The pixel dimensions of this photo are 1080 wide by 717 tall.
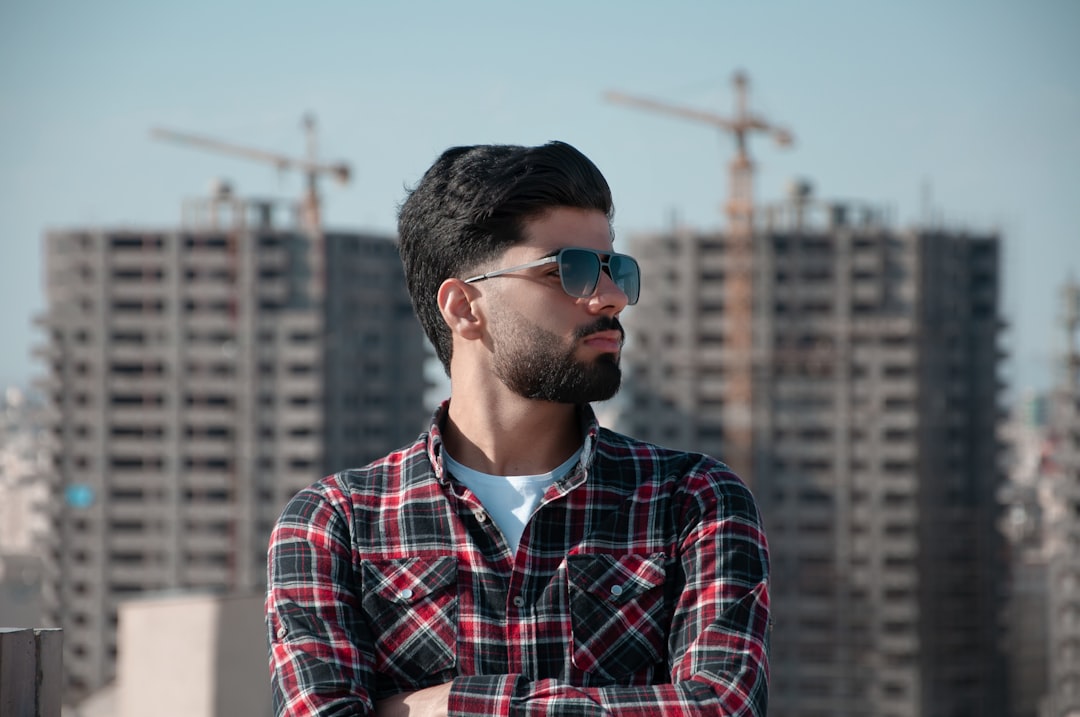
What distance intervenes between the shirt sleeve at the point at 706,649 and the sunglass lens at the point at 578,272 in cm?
61

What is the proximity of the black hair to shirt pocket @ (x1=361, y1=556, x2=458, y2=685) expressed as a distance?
0.65 meters

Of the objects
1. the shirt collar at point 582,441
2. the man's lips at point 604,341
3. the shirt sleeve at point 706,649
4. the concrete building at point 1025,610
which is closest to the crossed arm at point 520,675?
the shirt sleeve at point 706,649

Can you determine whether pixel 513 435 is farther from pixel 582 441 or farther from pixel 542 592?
pixel 542 592

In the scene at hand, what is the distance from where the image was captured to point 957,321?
12725cm

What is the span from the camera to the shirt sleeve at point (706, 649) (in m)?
3.65

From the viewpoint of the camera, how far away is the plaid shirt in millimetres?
3812

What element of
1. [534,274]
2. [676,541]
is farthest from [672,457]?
[534,274]

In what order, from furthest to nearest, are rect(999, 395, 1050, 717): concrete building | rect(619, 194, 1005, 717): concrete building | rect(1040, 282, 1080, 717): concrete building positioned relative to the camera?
rect(999, 395, 1050, 717): concrete building, rect(619, 194, 1005, 717): concrete building, rect(1040, 282, 1080, 717): concrete building

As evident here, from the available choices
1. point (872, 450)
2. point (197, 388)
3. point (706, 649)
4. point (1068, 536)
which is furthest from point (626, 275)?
point (197, 388)

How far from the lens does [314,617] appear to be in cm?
391

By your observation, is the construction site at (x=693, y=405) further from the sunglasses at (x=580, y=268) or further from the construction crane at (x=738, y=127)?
the sunglasses at (x=580, y=268)

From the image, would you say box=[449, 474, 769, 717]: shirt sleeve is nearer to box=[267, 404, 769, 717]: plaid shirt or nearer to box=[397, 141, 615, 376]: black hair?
box=[267, 404, 769, 717]: plaid shirt

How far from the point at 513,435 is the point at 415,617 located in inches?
21.2

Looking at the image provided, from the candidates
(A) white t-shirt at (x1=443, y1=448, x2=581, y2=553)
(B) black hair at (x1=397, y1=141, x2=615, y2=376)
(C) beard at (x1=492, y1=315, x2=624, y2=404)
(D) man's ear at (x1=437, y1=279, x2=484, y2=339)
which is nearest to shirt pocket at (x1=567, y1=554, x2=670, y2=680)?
(A) white t-shirt at (x1=443, y1=448, x2=581, y2=553)
